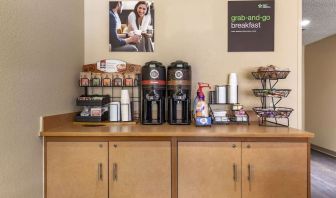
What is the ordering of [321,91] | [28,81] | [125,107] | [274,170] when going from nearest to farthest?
1. [28,81]
2. [274,170]
3. [125,107]
4. [321,91]

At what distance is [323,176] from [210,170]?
116 inches

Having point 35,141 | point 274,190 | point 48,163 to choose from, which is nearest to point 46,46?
point 35,141

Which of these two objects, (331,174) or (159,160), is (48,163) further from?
(331,174)

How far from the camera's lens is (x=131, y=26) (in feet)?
6.54

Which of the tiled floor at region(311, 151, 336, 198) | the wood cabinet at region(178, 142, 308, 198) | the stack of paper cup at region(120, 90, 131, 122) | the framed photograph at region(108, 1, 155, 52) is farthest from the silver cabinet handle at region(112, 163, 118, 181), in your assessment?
the tiled floor at region(311, 151, 336, 198)

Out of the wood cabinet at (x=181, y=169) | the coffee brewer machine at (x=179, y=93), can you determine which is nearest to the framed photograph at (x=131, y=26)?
the coffee brewer machine at (x=179, y=93)

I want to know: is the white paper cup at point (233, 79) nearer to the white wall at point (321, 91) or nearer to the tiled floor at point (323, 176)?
the tiled floor at point (323, 176)

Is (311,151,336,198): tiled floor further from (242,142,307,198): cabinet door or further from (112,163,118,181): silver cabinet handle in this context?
(112,163,118,181): silver cabinet handle

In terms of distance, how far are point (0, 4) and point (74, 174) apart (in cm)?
98

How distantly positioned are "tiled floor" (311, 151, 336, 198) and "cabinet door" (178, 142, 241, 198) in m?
1.97

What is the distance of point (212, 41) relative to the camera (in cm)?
197

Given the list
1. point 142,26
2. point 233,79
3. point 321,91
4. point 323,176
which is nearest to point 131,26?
point 142,26

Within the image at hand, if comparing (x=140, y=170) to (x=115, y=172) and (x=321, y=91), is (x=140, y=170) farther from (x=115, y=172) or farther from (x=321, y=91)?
(x=321, y=91)

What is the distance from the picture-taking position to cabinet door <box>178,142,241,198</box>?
1.40m
